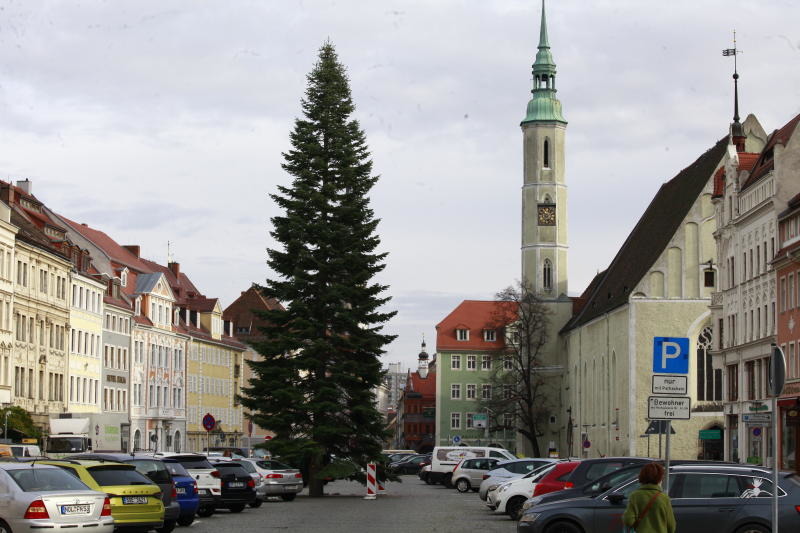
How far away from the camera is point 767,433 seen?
5409 cm

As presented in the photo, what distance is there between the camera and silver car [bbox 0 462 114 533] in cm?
1972

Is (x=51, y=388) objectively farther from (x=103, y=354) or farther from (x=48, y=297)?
(x=103, y=354)

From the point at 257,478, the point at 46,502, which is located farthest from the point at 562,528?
the point at 257,478

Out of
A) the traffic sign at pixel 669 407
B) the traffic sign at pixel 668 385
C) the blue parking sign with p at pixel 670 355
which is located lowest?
the traffic sign at pixel 669 407

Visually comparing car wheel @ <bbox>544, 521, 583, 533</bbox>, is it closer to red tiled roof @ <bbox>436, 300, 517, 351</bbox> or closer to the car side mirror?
the car side mirror

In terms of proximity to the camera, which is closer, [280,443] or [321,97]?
[280,443]

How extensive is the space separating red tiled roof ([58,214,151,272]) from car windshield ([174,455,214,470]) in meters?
56.9

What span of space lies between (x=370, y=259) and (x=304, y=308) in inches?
120

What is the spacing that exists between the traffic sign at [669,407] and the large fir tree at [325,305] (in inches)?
1258

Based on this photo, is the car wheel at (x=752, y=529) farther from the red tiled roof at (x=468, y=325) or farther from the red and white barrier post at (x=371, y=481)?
the red tiled roof at (x=468, y=325)

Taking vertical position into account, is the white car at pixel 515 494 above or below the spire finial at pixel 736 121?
below

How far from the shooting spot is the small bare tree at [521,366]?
4117 inches

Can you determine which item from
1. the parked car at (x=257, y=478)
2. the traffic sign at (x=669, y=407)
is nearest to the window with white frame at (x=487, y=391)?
the parked car at (x=257, y=478)

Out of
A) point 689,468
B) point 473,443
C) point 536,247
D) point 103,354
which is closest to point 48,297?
point 103,354
